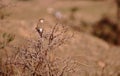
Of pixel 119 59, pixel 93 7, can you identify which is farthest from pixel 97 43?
pixel 93 7

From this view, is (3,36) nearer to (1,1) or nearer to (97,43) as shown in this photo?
(1,1)

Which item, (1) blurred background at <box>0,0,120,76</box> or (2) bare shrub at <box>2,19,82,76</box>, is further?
(1) blurred background at <box>0,0,120,76</box>

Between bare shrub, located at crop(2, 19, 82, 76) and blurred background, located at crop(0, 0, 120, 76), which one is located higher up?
bare shrub, located at crop(2, 19, 82, 76)

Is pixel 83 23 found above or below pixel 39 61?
below

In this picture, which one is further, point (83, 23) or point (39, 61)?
point (83, 23)

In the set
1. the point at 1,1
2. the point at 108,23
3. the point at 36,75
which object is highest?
the point at 1,1

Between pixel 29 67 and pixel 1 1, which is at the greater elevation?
pixel 1 1

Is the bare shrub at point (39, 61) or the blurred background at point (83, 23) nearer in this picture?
the bare shrub at point (39, 61)

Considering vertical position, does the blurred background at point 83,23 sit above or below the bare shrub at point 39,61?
below
